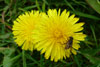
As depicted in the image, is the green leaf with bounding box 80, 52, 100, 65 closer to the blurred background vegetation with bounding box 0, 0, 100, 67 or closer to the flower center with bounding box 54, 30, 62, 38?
the blurred background vegetation with bounding box 0, 0, 100, 67

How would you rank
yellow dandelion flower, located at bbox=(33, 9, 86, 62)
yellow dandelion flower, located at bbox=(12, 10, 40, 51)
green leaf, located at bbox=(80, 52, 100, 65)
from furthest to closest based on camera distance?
green leaf, located at bbox=(80, 52, 100, 65) → yellow dandelion flower, located at bbox=(12, 10, 40, 51) → yellow dandelion flower, located at bbox=(33, 9, 86, 62)

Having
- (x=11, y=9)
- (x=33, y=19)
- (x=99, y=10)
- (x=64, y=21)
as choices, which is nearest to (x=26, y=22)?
(x=33, y=19)

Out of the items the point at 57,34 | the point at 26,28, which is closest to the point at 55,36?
the point at 57,34

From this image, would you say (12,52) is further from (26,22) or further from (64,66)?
(64,66)

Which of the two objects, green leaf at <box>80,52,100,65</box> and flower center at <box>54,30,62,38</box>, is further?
green leaf at <box>80,52,100,65</box>

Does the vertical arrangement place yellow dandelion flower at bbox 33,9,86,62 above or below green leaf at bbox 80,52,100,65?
above

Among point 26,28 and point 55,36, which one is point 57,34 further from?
point 26,28

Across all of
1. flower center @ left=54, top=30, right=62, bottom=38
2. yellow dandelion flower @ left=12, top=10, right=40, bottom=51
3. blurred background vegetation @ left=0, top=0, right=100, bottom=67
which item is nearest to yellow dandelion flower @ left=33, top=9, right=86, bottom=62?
flower center @ left=54, top=30, right=62, bottom=38

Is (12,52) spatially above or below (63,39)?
below
